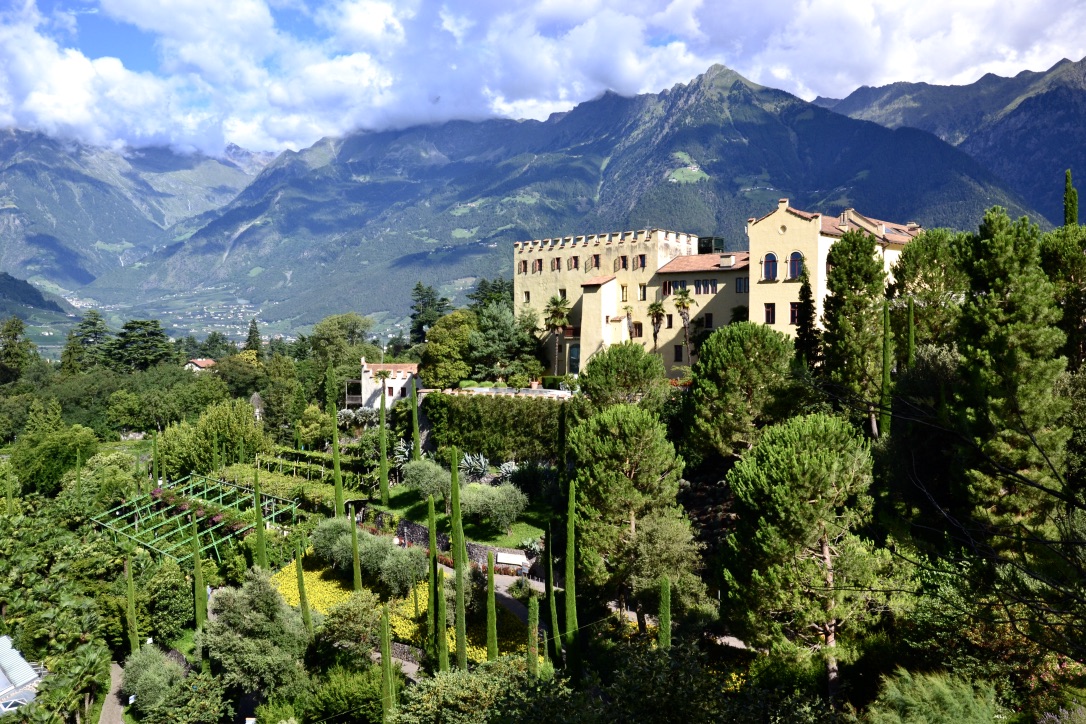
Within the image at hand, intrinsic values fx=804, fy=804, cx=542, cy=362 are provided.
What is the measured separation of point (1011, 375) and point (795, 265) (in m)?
22.4

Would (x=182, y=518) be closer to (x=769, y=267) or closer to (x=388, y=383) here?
(x=388, y=383)

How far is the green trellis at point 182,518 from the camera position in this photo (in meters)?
45.8

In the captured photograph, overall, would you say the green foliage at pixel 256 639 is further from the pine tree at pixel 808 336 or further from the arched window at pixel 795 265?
the arched window at pixel 795 265

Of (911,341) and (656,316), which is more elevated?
(656,316)

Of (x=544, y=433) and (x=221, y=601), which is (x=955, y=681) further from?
(x=544, y=433)

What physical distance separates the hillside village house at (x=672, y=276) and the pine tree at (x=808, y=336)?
479 cm

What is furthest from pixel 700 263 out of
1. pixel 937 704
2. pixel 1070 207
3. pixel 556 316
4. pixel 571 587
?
pixel 937 704

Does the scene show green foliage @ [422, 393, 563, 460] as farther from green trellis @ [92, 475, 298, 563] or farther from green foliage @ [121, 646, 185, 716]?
green foliage @ [121, 646, 185, 716]

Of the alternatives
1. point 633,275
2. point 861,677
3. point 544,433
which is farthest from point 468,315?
point 861,677

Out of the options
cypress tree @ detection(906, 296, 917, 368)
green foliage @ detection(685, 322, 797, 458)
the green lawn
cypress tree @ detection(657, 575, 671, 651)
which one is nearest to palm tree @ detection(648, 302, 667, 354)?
the green lawn

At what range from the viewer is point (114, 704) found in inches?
1361

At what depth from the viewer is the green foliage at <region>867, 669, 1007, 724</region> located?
1495 cm

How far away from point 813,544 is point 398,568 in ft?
64.1

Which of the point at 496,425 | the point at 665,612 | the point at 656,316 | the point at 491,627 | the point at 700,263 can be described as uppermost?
the point at 700,263
